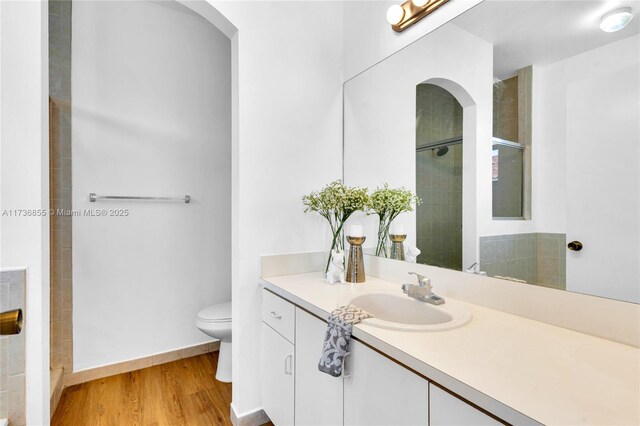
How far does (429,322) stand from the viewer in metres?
1.24

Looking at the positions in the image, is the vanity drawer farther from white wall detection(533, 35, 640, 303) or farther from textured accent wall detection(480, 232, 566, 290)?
white wall detection(533, 35, 640, 303)

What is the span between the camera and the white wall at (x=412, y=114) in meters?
1.27

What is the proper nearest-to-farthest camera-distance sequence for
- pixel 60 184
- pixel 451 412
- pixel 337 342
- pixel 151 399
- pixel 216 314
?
pixel 451 412, pixel 337 342, pixel 151 399, pixel 60 184, pixel 216 314

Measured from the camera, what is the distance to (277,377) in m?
1.52

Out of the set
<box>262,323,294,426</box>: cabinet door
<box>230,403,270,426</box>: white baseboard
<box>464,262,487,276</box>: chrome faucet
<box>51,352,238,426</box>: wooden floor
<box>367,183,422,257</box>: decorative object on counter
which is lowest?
<box>51,352,238,426</box>: wooden floor

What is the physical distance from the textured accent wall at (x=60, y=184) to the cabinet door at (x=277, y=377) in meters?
1.44

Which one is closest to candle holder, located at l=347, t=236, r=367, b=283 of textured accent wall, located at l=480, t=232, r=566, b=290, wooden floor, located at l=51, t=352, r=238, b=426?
textured accent wall, located at l=480, t=232, r=566, b=290

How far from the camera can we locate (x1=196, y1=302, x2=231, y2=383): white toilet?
6.81 feet

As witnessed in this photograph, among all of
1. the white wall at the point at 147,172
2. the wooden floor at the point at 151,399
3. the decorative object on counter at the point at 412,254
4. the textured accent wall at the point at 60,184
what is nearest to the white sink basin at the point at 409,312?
the decorative object on counter at the point at 412,254

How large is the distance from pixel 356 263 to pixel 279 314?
458 mm

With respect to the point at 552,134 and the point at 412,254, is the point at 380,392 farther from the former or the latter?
the point at 552,134

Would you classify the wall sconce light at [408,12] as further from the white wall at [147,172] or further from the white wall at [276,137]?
the white wall at [147,172]

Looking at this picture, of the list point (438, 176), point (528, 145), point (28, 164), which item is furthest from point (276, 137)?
point (528, 145)

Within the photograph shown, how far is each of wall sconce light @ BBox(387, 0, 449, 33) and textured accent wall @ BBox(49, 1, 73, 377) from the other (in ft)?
6.81
